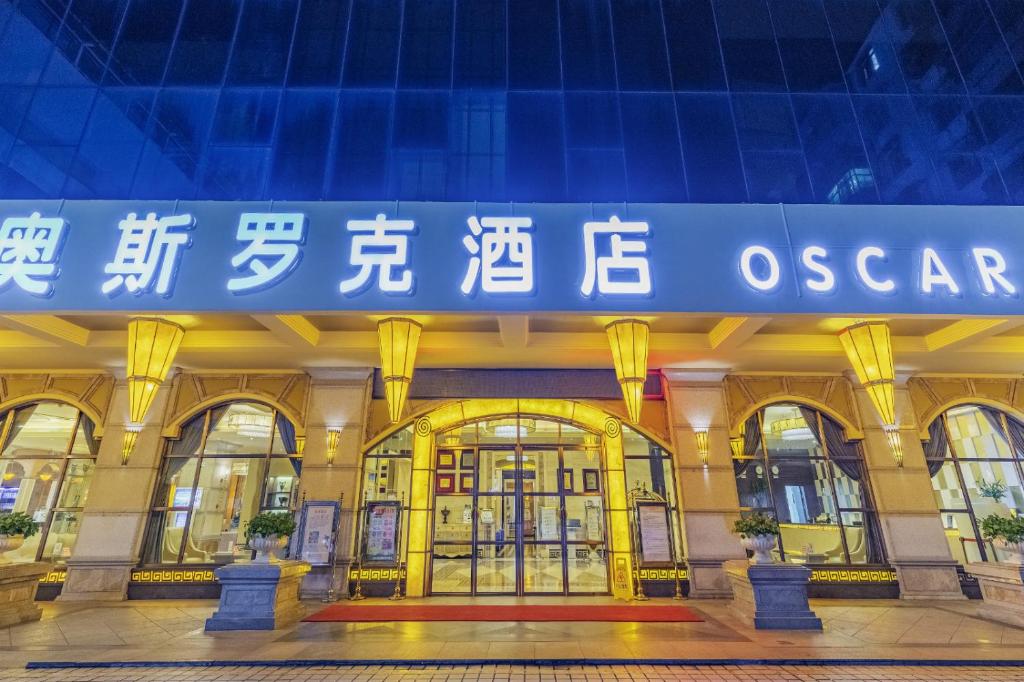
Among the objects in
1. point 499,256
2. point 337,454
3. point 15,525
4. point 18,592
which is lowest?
point 18,592

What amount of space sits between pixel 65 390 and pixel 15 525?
13.1ft

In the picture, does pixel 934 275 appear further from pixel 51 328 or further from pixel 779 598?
pixel 51 328

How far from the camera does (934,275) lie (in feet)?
17.7

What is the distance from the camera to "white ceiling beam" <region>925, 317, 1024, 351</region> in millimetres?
6988

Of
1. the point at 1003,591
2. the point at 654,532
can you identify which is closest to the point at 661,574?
the point at 654,532

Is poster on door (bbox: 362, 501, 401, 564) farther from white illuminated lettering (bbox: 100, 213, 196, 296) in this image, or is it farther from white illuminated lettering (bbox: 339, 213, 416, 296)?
white illuminated lettering (bbox: 100, 213, 196, 296)

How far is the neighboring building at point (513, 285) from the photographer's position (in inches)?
212

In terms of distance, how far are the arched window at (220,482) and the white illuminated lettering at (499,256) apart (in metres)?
6.46

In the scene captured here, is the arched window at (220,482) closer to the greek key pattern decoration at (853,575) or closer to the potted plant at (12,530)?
the potted plant at (12,530)

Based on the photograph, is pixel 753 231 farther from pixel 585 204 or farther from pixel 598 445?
pixel 598 445

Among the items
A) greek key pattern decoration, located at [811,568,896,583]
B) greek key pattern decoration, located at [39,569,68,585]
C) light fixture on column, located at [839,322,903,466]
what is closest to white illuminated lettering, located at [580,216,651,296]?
light fixture on column, located at [839,322,903,466]

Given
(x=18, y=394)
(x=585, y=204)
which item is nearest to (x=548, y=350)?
(x=585, y=204)

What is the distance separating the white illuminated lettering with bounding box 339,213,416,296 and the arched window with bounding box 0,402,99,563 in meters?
8.51

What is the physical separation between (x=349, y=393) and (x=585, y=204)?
6.37 m
